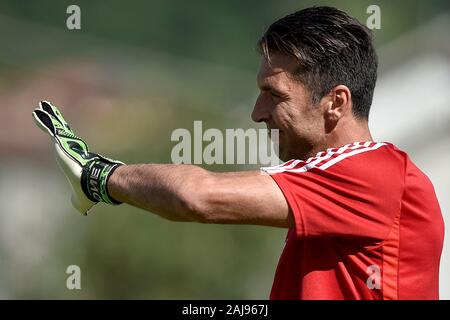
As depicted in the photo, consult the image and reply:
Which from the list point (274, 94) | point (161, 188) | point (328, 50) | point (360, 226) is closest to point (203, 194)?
point (161, 188)

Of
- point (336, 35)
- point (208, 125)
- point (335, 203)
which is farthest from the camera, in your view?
point (208, 125)

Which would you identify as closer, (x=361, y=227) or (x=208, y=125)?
(x=361, y=227)

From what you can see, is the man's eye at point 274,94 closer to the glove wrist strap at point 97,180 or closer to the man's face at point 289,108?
the man's face at point 289,108

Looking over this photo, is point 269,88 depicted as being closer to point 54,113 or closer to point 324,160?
point 324,160

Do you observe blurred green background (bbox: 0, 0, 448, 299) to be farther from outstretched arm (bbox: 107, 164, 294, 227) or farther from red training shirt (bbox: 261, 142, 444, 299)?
outstretched arm (bbox: 107, 164, 294, 227)

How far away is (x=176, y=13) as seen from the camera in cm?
489

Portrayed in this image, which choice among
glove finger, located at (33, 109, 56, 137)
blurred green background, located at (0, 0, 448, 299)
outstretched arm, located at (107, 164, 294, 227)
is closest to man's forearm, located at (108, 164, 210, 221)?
outstretched arm, located at (107, 164, 294, 227)

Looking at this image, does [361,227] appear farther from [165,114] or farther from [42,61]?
[42,61]

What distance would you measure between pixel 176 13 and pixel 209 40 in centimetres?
26

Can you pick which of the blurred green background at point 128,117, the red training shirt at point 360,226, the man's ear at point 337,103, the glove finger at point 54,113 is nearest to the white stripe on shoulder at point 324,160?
the red training shirt at point 360,226

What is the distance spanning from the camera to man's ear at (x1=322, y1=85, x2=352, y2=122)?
215cm

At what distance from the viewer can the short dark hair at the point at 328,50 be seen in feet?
7.04

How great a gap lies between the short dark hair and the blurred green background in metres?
2.45

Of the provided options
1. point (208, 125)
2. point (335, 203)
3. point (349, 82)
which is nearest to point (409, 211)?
point (335, 203)
